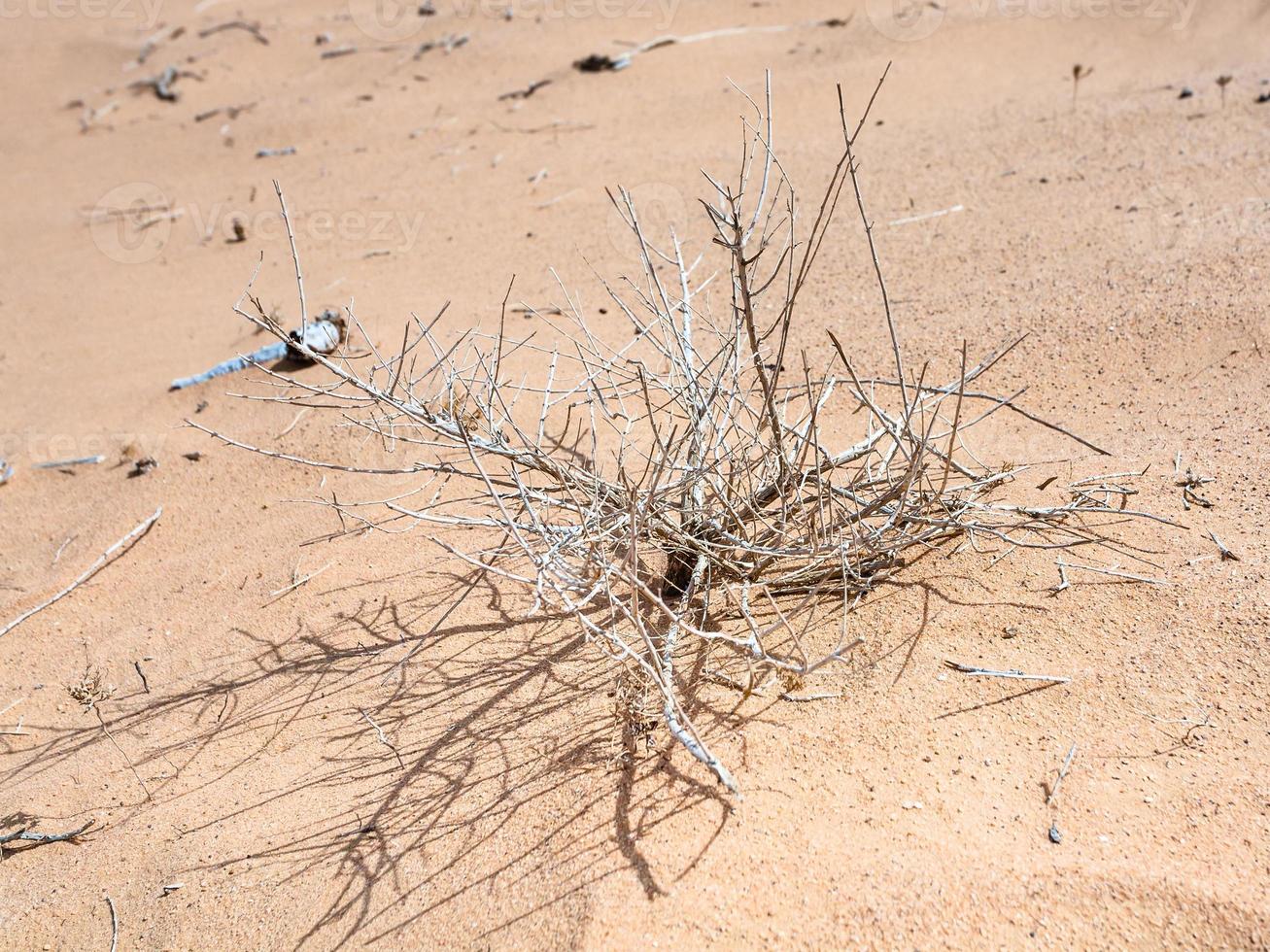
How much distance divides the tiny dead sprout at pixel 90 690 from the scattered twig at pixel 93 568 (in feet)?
1.31

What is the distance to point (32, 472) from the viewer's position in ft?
11.6

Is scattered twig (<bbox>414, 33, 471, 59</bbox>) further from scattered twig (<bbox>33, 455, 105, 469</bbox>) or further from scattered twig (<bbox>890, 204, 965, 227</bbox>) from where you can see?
scattered twig (<bbox>33, 455, 105, 469</bbox>)

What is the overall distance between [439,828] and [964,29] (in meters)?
5.59

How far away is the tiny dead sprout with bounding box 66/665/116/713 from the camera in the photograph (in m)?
2.27

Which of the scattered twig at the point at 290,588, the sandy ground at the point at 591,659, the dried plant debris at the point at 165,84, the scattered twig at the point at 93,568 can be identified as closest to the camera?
the sandy ground at the point at 591,659

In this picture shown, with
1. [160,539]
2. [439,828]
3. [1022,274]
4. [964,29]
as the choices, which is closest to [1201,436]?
[1022,274]

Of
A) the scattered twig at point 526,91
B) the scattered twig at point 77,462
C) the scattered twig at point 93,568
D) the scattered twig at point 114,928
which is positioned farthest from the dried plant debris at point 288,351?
the scattered twig at point 526,91

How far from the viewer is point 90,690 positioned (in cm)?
241

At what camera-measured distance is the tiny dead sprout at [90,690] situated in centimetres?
227

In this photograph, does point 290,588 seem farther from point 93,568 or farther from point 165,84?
point 165,84

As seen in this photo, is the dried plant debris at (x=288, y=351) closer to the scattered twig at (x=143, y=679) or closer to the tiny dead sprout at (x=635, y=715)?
the scattered twig at (x=143, y=679)

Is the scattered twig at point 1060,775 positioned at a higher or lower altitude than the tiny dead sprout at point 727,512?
lower

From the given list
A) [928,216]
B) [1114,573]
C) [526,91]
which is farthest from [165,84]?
[1114,573]

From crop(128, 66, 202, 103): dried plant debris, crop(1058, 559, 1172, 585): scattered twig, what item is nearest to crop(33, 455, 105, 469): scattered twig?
crop(1058, 559, 1172, 585): scattered twig
